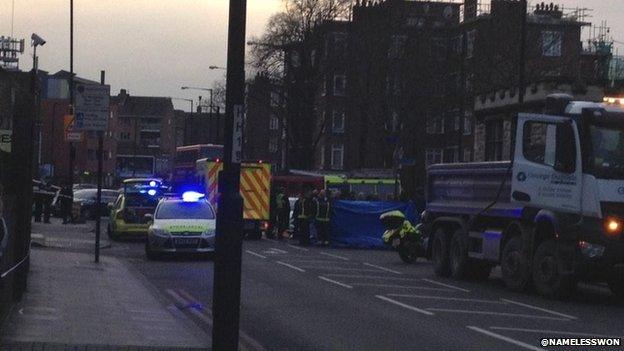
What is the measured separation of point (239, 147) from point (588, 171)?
9.86m

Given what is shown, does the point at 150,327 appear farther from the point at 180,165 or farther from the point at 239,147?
the point at 180,165

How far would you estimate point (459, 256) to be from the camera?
78.3 feet

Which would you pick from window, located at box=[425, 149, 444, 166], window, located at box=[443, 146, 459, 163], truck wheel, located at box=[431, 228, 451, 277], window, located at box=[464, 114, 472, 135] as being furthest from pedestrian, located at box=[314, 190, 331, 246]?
window, located at box=[425, 149, 444, 166]

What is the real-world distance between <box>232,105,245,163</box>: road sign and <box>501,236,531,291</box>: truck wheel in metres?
11.0

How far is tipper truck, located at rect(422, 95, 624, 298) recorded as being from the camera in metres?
19.0

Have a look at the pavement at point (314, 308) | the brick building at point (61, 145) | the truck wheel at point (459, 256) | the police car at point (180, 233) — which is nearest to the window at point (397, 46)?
the brick building at point (61, 145)

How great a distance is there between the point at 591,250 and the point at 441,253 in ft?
20.3

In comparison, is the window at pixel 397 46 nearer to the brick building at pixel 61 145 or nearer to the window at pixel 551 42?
the window at pixel 551 42

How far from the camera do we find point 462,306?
59.5ft

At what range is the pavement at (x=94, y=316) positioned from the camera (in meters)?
12.4

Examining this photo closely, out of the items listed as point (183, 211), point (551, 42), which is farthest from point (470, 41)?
point (183, 211)

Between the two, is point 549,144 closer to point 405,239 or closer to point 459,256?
point 459,256

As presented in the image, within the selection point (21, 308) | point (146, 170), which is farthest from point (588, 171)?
point (146, 170)

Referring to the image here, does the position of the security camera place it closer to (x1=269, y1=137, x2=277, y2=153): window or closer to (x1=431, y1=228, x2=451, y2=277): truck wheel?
(x1=431, y1=228, x2=451, y2=277): truck wheel
